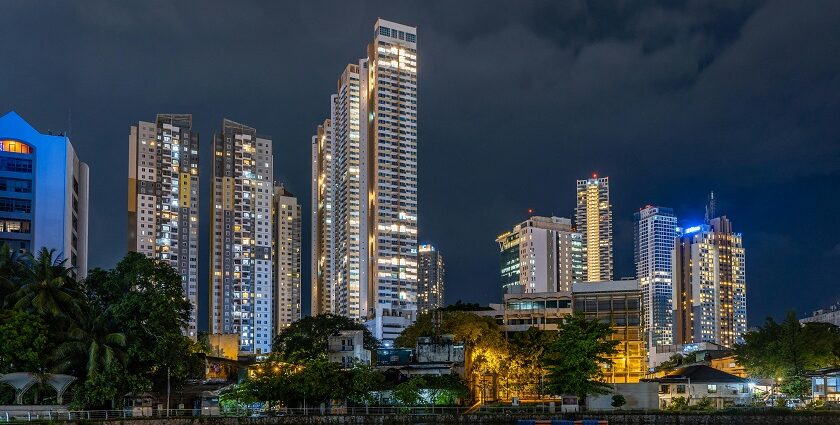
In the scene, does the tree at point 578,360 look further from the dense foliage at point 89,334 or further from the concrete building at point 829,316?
the concrete building at point 829,316

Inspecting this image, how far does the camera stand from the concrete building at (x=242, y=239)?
527ft

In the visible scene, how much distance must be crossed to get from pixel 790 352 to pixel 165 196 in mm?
126566

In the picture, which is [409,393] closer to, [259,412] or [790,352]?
[259,412]

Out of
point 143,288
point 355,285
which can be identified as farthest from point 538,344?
point 355,285

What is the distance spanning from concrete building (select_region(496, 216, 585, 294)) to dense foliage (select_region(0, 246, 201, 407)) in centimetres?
13715

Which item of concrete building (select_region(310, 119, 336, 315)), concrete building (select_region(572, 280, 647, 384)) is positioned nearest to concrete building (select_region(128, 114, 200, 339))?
concrete building (select_region(310, 119, 336, 315))

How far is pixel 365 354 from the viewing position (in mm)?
69438

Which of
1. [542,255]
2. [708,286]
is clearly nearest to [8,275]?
[542,255]

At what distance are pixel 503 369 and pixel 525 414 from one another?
15.7 meters

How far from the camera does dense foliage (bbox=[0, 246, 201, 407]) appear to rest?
4184 centimetres

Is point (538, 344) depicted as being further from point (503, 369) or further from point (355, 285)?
point (355, 285)

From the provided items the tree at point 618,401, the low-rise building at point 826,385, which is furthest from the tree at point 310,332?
the low-rise building at point 826,385

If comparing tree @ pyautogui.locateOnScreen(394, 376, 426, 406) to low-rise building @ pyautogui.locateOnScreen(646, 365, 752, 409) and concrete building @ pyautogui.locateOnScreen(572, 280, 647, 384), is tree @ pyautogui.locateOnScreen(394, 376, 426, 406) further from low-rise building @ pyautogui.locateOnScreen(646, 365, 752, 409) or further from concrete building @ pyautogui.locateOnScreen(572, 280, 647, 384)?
concrete building @ pyautogui.locateOnScreen(572, 280, 647, 384)

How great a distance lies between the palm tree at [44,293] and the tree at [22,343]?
154 centimetres
